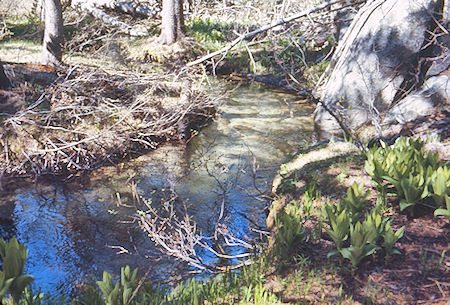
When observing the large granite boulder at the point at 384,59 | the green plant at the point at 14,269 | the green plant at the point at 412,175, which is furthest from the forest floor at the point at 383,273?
the large granite boulder at the point at 384,59

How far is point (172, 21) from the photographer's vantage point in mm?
12633

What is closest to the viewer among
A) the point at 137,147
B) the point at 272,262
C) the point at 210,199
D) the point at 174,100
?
the point at 272,262

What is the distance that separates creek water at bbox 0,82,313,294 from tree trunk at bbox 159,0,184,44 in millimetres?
4335

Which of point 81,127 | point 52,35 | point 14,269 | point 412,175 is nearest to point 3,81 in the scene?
point 81,127

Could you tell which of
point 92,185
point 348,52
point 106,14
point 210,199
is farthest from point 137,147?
point 106,14

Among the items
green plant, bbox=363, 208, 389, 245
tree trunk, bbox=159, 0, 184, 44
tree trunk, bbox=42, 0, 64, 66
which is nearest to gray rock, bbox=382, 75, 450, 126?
green plant, bbox=363, 208, 389, 245

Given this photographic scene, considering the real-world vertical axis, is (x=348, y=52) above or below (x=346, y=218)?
above

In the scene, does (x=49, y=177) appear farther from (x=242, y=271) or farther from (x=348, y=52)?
(x=348, y=52)

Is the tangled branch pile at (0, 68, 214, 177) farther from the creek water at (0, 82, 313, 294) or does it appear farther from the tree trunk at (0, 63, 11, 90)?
the tree trunk at (0, 63, 11, 90)

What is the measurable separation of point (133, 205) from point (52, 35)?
20.0ft

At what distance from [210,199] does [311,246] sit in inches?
109

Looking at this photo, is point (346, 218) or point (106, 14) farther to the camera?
point (106, 14)

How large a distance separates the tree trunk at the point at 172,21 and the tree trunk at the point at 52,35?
2981 mm

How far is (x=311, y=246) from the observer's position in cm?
403
